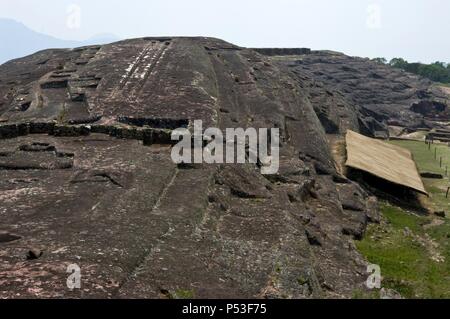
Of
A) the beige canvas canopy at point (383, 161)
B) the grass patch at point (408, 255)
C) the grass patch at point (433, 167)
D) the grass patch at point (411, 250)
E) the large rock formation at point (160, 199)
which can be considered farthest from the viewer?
the grass patch at point (433, 167)

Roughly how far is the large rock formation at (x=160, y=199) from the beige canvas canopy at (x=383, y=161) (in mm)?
Result: 2943

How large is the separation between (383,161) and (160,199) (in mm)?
29068

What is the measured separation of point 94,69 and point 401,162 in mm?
30656

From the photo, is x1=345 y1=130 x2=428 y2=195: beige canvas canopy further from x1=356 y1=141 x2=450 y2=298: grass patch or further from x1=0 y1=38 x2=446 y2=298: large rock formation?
x1=0 y1=38 x2=446 y2=298: large rock formation

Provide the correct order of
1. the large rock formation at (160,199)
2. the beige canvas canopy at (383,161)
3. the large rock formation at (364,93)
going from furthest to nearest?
the large rock formation at (364,93) → the beige canvas canopy at (383,161) → the large rock formation at (160,199)

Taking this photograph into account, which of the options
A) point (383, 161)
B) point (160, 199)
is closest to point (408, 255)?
point (160, 199)

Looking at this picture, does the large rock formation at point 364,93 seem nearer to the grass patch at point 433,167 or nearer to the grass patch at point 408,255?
the grass patch at point 433,167

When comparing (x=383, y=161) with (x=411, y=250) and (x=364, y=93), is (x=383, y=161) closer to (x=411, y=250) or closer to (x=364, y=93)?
(x=411, y=250)

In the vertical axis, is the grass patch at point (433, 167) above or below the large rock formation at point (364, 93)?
below

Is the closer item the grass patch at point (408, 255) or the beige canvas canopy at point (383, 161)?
the grass patch at point (408, 255)

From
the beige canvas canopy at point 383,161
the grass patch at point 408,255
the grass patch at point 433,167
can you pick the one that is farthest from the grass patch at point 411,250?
the beige canvas canopy at point 383,161

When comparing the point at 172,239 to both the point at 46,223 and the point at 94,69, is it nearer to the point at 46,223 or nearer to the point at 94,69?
the point at 46,223

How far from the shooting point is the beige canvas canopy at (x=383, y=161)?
3916 cm

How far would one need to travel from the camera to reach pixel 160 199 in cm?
2047
